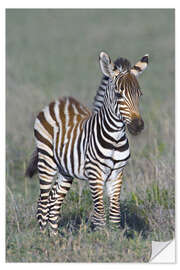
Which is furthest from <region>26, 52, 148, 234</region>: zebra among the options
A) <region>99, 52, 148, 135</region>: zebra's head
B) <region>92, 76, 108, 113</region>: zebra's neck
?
<region>92, 76, 108, 113</region>: zebra's neck

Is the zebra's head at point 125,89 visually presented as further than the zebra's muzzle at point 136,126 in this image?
Yes

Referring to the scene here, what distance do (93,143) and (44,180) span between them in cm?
91

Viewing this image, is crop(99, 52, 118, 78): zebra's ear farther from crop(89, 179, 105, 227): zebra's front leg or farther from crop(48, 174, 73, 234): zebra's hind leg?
crop(48, 174, 73, 234): zebra's hind leg

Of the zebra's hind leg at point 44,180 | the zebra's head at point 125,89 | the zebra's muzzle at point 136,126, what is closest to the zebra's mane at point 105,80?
the zebra's head at point 125,89

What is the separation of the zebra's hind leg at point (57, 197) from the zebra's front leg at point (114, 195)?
0.72 m

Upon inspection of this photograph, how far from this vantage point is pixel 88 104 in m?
12.4

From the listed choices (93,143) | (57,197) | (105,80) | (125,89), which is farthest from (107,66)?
(57,197)

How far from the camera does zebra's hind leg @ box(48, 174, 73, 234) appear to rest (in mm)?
6219

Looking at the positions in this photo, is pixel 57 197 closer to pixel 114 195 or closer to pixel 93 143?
pixel 114 195

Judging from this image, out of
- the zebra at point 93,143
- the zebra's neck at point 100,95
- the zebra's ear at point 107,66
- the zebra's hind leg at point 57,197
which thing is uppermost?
the zebra's ear at point 107,66

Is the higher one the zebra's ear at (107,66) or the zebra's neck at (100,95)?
the zebra's ear at (107,66)

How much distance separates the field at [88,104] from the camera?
18.6 ft

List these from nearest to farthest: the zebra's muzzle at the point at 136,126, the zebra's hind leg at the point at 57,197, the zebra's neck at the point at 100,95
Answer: the zebra's muzzle at the point at 136,126, the zebra's neck at the point at 100,95, the zebra's hind leg at the point at 57,197

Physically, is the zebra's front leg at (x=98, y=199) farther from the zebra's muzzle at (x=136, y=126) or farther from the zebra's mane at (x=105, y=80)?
the zebra's mane at (x=105, y=80)
